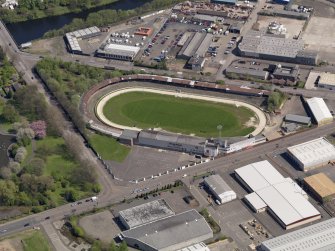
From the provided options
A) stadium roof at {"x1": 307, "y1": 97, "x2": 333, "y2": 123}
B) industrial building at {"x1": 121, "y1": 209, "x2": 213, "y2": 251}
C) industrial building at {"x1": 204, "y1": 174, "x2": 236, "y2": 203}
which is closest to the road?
stadium roof at {"x1": 307, "y1": 97, "x2": 333, "y2": 123}

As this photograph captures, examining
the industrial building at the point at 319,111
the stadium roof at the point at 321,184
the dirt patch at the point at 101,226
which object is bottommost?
the dirt patch at the point at 101,226

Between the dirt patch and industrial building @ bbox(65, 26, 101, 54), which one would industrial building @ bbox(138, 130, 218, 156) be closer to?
the dirt patch

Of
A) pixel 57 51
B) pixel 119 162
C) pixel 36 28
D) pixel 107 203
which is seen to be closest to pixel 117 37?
pixel 57 51

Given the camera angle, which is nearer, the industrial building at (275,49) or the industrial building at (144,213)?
the industrial building at (144,213)

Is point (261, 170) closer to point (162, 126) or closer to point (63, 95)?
point (162, 126)

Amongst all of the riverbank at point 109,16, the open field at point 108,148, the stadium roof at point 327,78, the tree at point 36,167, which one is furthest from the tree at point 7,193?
the stadium roof at point 327,78

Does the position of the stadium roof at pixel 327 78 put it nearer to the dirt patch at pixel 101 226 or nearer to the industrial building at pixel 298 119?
the industrial building at pixel 298 119

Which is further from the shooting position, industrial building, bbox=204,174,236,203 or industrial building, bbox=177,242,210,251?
industrial building, bbox=204,174,236,203
